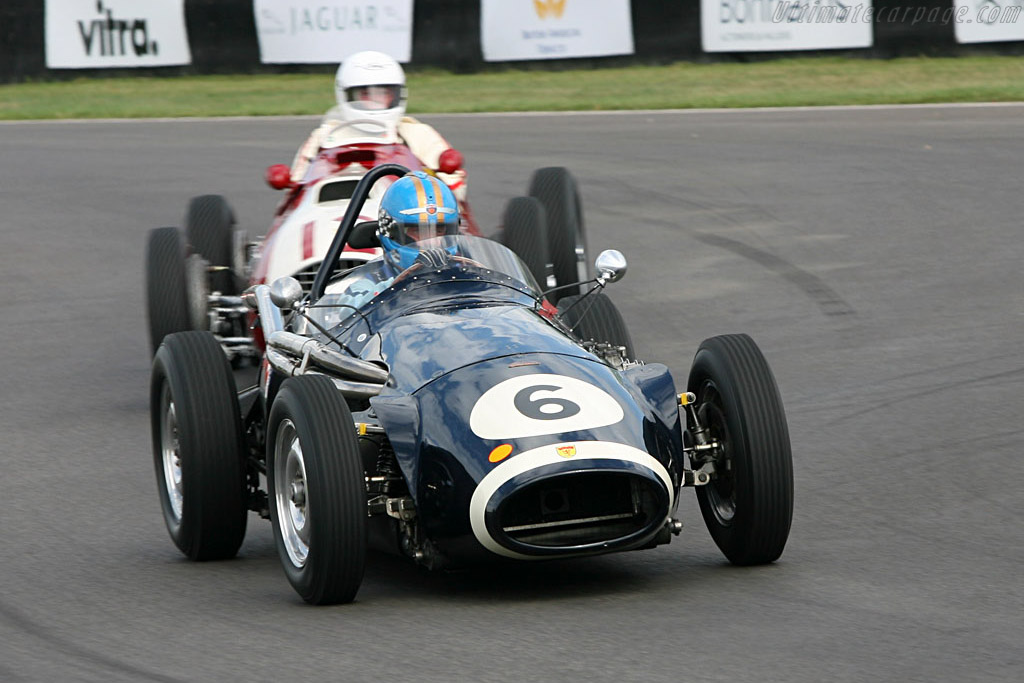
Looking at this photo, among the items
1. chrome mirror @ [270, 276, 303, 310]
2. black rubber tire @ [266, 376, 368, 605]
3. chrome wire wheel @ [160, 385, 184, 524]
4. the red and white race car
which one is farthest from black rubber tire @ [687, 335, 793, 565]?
the red and white race car

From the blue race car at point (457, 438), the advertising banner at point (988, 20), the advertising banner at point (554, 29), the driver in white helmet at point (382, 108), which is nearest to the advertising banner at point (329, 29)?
the advertising banner at point (554, 29)

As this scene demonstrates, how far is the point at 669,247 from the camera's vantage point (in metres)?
14.2

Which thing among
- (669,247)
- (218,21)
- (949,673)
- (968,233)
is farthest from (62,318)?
(218,21)

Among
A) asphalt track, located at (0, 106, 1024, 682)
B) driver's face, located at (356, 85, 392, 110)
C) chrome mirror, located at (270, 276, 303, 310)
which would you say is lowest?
asphalt track, located at (0, 106, 1024, 682)

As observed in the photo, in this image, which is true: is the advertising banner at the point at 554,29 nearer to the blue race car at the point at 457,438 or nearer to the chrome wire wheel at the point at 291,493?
the blue race car at the point at 457,438

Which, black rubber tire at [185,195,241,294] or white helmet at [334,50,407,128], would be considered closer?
black rubber tire at [185,195,241,294]

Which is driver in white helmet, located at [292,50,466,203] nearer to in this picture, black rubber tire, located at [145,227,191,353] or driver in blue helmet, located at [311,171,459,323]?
black rubber tire, located at [145,227,191,353]

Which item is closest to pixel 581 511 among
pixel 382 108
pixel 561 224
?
pixel 561 224

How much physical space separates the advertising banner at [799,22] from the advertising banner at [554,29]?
1.26m

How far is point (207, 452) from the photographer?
21.9 ft

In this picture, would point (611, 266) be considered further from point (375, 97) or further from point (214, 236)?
point (375, 97)

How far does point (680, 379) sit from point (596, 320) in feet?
8.33

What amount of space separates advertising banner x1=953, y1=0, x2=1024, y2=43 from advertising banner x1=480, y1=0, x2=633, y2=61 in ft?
14.4

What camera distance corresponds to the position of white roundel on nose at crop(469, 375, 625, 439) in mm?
5832
